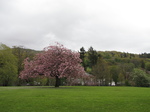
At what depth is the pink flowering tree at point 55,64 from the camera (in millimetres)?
38000

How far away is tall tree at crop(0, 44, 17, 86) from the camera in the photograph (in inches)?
2032

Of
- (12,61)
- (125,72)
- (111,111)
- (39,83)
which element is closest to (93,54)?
(125,72)

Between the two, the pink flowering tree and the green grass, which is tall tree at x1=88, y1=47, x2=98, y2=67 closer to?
the pink flowering tree

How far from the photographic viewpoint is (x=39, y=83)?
66.7m

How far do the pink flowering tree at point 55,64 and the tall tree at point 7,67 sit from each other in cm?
1523

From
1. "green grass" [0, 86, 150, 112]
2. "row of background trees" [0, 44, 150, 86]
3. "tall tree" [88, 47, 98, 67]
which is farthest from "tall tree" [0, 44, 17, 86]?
"tall tree" [88, 47, 98, 67]

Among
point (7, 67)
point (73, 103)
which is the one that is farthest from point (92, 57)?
point (73, 103)

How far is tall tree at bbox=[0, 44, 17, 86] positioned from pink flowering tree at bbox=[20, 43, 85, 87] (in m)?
15.2

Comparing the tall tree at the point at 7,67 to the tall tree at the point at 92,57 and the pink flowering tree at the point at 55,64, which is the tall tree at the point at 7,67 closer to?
the pink flowering tree at the point at 55,64

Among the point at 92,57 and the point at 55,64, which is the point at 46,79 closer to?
the point at 55,64

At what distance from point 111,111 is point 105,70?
6246 centimetres

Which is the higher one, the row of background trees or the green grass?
the row of background trees

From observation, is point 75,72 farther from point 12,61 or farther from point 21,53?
point 21,53

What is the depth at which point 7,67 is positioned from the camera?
52469 millimetres
